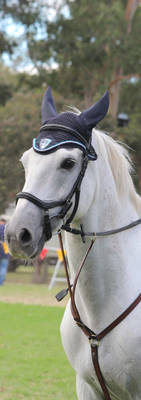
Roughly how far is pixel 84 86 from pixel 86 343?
21985 millimetres

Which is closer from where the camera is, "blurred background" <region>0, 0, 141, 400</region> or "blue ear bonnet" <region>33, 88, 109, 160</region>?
"blue ear bonnet" <region>33, 88, 109, 160</region>

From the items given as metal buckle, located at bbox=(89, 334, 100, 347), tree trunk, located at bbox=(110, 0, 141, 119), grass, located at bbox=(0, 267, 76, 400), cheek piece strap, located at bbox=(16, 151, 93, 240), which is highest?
tree trunk, located at bbox=(110, 0, 141, 119)

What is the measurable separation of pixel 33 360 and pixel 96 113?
5.79 m

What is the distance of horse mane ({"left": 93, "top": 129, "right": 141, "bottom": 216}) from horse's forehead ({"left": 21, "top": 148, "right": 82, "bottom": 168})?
451 millimetres

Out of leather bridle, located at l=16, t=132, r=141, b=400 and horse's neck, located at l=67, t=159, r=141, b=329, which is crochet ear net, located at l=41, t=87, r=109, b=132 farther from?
horse's neck, located at l=67, t=159, r=141, b=329

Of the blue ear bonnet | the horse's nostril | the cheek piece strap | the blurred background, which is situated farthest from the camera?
the blurred background

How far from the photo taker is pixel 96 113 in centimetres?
340

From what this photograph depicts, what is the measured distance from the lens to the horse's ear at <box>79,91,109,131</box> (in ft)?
11.1

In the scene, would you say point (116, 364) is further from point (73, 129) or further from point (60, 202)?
point (73, 129)

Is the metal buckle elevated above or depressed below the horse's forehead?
below

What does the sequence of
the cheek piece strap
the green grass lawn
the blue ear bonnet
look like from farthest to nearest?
the green grass lawn, the blue ear bonnet, the cheek piece strap

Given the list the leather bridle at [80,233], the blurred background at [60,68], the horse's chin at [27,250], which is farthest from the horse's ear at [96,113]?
the blurred background at [60,68]

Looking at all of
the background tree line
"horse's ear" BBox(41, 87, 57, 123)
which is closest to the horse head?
"horse's ear" BBox(41, 87, 57, 123)

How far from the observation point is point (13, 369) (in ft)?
25.3
